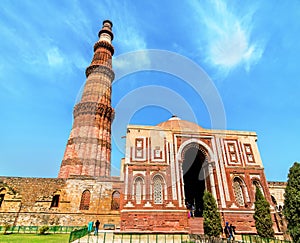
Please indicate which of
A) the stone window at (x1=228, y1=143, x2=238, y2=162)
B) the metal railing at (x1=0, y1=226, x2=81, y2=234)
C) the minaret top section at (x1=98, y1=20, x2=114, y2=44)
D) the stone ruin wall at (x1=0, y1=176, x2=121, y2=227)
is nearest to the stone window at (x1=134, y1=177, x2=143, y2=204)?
the stone ruin wall at (x1=0, y1=176, x2=121, y2=227)

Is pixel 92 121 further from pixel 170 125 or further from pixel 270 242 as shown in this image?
pixel 270 242

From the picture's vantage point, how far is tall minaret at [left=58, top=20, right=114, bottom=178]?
73.5 ft

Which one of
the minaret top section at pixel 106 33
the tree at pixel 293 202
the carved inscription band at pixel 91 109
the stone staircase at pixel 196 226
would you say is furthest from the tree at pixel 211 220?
the minaret top section at pixel 106 33

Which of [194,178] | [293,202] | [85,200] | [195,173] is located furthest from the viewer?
[194,178]

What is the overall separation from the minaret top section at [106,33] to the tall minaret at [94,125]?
1.48 m

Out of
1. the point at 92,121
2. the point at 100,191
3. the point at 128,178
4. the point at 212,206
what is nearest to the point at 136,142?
the point at 128,178

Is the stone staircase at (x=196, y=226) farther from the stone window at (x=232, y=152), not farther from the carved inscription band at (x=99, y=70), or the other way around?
the carved inscription band at (x=99, y=70)

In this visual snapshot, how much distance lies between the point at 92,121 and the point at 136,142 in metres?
11.1

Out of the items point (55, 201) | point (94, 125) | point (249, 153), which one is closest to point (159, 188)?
point (249, 153)

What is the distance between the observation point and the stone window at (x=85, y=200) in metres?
16.5

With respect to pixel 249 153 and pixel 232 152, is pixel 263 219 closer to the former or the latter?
pixel 232 152

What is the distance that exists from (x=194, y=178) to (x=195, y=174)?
71cm

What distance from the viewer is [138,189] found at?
555 inches

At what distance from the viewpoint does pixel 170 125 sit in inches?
719
